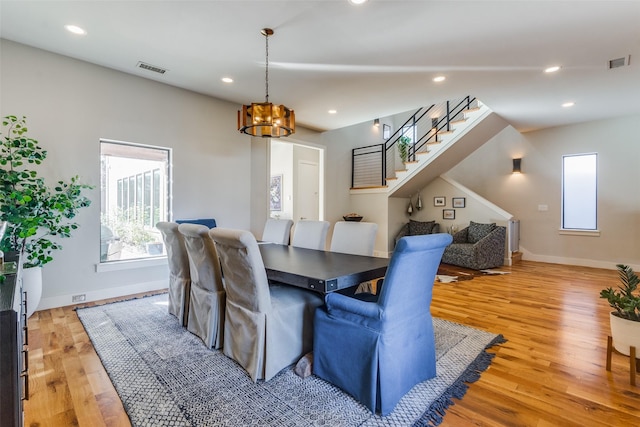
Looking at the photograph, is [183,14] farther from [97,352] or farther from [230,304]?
[97,352]

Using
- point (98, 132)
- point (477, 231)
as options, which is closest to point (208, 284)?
point (98, 132)

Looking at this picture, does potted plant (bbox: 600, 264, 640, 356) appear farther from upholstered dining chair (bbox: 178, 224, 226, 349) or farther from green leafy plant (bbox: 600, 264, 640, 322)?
upholstered dining chair (bbox: 178, 224, 226, 349)

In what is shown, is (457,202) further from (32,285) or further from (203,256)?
(32,285)

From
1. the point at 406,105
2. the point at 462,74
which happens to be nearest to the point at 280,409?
the point at 462,74

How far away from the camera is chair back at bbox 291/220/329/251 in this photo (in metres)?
3.38

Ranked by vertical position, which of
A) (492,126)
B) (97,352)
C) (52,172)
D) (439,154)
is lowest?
(97,352)

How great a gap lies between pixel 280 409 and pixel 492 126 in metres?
6.20

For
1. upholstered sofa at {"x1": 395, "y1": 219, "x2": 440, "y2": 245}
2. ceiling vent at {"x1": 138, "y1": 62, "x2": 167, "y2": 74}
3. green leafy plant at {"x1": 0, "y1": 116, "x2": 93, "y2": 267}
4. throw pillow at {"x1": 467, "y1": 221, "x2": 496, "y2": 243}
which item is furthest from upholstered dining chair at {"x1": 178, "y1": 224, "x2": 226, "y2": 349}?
throw pillow at {"x1": 467, "y1": 221, "x2": 496, "y2": 243}

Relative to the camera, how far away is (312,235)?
136 inches

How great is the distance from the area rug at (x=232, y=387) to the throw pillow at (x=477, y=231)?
12.7 feet

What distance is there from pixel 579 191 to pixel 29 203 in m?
8.72

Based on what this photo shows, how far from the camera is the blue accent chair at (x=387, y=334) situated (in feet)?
5.53

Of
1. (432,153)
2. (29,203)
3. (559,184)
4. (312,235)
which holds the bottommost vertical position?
(312,235)

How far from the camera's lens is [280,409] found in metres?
1.73
